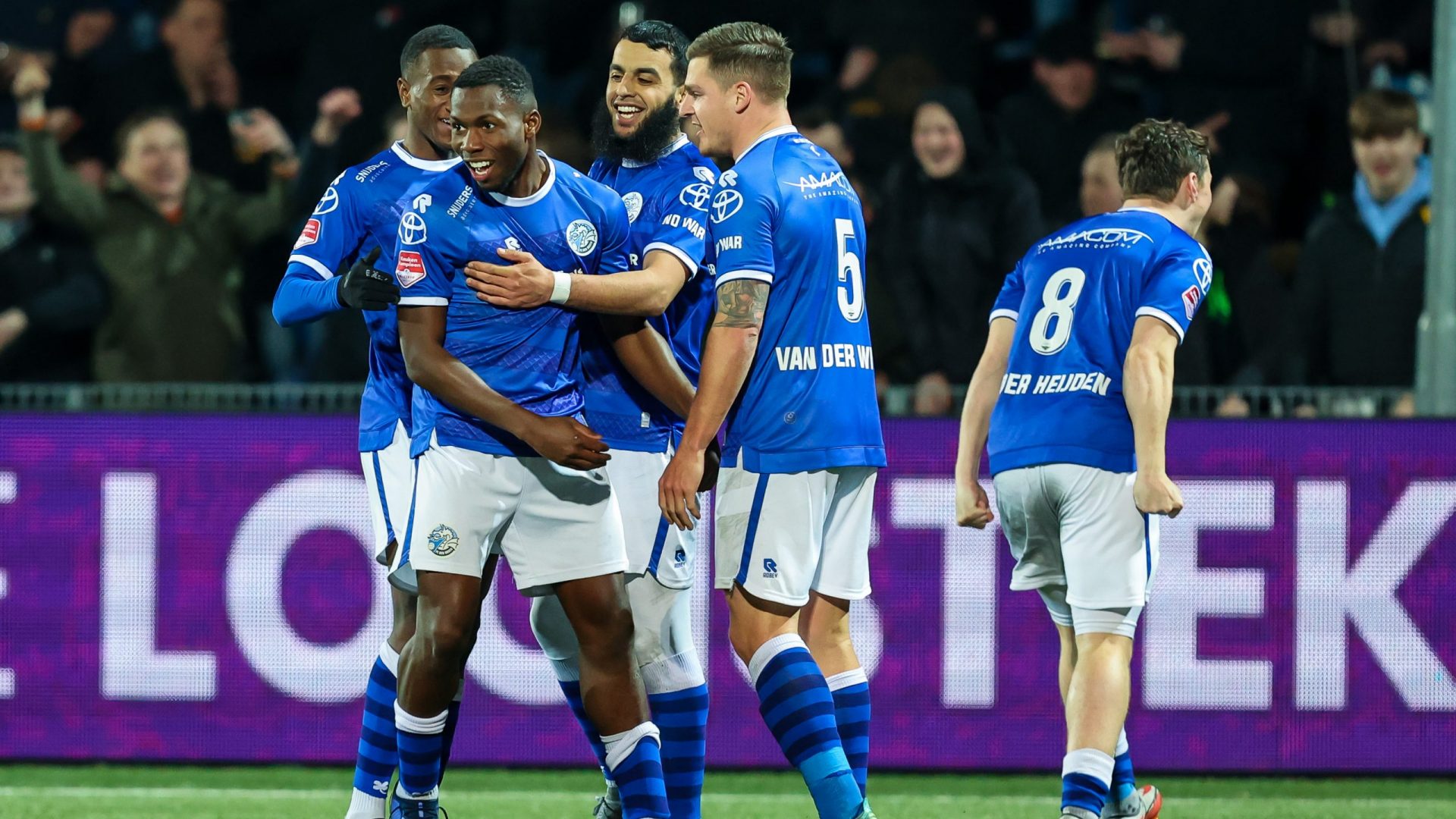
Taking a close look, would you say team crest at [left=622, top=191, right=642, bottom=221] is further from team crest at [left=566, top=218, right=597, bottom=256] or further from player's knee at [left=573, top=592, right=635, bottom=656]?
player's knee at [left=573, top=592, right=635, bottom=656]

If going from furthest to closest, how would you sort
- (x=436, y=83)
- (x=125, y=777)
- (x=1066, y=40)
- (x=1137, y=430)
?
1. (x=1066, y=40)
2. (x=125, y=777)
3. (x=436, y=83)
4. (x=1137, y=430)

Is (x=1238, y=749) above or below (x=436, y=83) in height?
below

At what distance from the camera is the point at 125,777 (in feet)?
22.2

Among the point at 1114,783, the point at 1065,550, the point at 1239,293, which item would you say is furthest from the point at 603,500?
the point at 1239,293

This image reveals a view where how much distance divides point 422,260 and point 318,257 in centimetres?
84

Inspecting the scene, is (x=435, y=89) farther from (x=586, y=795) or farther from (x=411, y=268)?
(x=586, y=795)

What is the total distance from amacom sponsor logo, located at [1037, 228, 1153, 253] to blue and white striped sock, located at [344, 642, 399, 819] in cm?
215

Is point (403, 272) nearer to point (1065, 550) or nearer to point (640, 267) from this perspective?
point (640, 267)

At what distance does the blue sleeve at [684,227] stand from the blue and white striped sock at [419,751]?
129 centimetres

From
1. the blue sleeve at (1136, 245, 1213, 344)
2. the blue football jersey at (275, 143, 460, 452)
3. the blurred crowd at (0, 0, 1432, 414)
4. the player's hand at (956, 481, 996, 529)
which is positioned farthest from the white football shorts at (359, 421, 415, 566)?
the blurred crowd at (0, 0, 1432, 414)

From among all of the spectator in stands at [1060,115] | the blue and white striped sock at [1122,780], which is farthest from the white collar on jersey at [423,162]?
the spectator in stands at [1060,115]

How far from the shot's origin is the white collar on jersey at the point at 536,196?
4.54 metres

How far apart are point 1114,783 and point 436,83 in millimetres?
2761

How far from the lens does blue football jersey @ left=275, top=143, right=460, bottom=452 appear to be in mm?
5207
